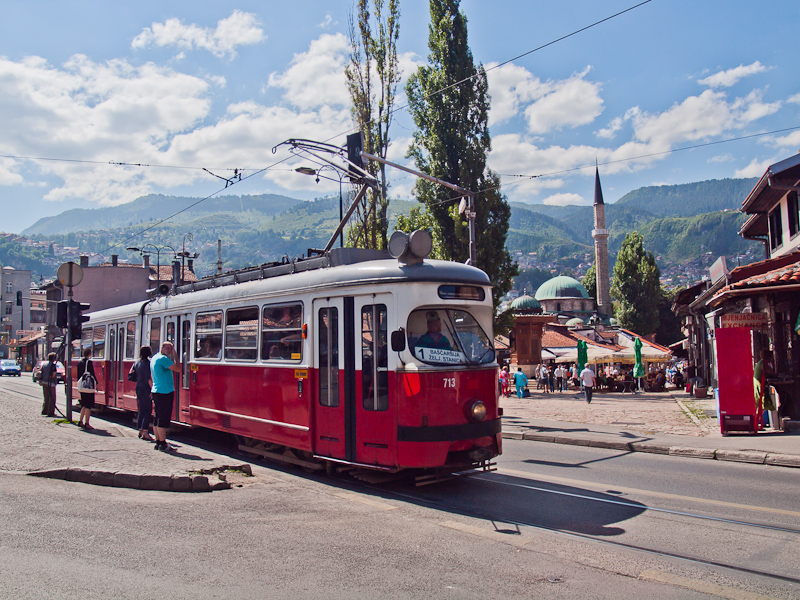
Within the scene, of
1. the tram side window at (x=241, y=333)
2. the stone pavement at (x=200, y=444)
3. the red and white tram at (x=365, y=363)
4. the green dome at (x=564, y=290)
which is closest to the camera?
the red and white tram at (x=365, y=363)

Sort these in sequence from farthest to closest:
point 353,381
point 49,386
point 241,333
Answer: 1. point 49,386
2. point 241,333
3. point 353,381

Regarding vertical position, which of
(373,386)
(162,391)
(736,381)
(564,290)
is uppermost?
(564,290)

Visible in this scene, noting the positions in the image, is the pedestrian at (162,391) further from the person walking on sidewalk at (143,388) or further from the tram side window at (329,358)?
the tram side window at (329,358)

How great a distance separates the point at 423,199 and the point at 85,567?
2761cm

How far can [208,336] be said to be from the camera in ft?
37.7

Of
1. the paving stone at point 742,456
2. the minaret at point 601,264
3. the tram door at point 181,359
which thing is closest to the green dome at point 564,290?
the minaret at point 601,264

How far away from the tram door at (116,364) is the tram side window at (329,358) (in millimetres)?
8956

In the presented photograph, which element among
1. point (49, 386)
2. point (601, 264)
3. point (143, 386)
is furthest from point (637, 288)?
point (143, 386)

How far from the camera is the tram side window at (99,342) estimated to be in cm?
1688

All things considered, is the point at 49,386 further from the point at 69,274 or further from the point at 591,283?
the point at 591,283

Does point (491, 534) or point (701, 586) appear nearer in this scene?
point (701, 586)

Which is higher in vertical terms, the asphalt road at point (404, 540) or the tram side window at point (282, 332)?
the tram side window at point (282, 332)

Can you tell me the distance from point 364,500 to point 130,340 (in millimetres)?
9675

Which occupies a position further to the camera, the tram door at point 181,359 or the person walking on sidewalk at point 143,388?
the tram door at point 181,359
